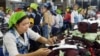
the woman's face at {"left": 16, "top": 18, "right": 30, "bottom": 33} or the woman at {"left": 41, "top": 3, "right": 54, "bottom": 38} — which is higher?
the woman's face at {"left": 16, "top": 18, "right": 30, "bottom": 33}

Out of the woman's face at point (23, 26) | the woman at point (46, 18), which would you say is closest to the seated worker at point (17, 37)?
the woman's face at point (23, 26)

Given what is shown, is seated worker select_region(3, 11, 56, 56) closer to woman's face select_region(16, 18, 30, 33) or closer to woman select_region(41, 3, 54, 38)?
woman's face select_region(16, 18, 30, 33)

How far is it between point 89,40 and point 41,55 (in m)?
0.85

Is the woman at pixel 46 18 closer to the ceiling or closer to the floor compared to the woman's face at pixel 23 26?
closer to the floor

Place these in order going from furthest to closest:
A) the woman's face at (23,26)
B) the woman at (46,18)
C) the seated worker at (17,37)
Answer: the woman at (46,18) < the woman's face at (23,26) < the seated worker at (17,37)

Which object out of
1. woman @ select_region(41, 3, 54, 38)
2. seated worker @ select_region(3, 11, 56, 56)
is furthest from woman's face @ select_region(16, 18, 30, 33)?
woman @ select_region(41, 3, 54, 38)

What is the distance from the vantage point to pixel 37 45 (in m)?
4.21

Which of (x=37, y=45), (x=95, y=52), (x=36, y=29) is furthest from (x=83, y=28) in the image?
(x=36, y=29)

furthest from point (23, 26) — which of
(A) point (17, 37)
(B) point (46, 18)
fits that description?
(B) point (46, 18)

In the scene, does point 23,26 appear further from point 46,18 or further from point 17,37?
point 46,18

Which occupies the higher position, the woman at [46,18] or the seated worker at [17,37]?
the seated worker at [17,37]

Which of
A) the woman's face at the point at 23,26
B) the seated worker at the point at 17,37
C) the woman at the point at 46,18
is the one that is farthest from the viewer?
the woman at the point at 46,18

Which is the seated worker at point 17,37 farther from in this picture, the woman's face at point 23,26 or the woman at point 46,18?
the woman at point 46,18

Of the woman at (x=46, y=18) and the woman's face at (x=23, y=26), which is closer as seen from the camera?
the woman's face at (x=23, y=26)
